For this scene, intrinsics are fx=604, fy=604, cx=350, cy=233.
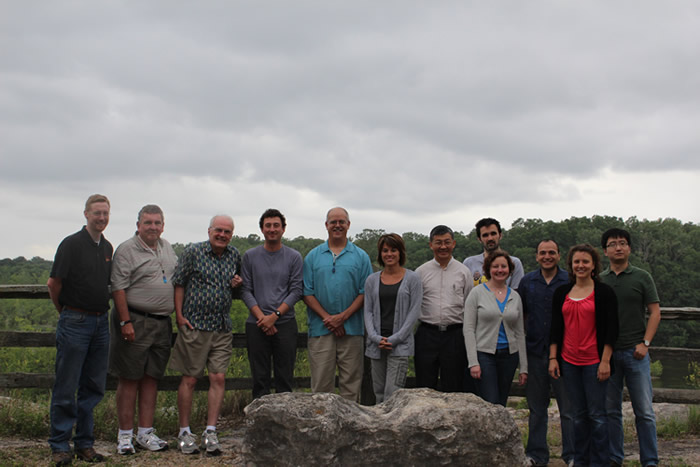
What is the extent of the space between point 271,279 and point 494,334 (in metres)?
2.03

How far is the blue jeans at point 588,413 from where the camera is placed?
485cm

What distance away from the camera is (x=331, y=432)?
3.88 m

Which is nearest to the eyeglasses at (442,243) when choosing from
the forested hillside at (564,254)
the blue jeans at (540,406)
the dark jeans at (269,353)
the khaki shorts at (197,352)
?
the blue jeans at (540,406)

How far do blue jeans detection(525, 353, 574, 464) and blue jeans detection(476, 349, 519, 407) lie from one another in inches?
9.3

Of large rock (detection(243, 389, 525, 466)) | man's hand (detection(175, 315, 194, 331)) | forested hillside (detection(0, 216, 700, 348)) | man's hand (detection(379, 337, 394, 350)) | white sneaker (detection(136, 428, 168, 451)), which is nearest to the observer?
large rock (detection(243, 389, 525, 466))

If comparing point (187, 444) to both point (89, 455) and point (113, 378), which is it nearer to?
point (89, 455)

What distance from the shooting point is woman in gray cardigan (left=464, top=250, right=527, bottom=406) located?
502 cm

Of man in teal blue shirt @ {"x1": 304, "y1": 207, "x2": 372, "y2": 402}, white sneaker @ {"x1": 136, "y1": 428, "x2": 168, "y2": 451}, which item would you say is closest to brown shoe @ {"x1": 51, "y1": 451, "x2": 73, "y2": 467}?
white sneaker @ {"x1": 136, "y1": 428, "x2": 168, "y2": 451}

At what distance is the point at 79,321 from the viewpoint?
198 inches

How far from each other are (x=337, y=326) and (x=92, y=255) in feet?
7.16

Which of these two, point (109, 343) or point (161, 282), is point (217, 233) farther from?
point (109, 343)

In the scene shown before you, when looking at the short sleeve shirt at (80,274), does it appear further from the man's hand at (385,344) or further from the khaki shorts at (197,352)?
the man's hand at (385,344)

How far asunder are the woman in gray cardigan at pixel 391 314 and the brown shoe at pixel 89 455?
95.6 inches

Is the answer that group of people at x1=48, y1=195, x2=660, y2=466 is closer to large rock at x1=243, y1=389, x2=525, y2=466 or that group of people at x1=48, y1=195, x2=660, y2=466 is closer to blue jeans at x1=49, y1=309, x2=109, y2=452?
blue jeans at x1=49, y1=309, x2=109, y2=452
